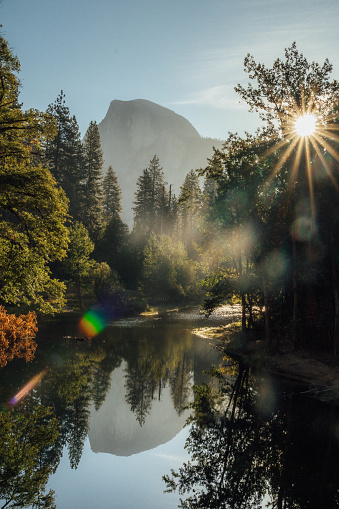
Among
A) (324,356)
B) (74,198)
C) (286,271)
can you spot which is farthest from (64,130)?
(324,356)

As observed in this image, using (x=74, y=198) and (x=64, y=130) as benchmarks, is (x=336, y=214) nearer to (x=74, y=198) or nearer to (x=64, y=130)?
(x=74, y=198)

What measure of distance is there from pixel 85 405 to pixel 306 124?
1644 cm

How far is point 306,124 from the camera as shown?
61.4ft

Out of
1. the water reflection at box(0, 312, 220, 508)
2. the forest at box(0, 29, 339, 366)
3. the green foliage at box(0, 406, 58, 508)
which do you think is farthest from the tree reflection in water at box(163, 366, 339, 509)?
the forest at box(0, 29, 339, 366)

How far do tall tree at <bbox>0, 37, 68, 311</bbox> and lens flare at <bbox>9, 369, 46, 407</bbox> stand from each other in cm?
318

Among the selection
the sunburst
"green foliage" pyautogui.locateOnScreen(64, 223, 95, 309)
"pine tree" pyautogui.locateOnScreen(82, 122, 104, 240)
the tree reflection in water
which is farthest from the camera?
"pine tree" pyautogui.locateOnScreen(82, 122, 104, 240)

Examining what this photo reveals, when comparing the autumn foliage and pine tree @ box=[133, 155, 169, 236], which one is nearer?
the autumn foliage

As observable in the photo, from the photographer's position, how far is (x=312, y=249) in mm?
19250

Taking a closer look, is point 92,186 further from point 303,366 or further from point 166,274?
point 303,366

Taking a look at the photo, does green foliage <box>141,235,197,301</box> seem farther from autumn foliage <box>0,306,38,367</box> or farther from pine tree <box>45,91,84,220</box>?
autumn foliage <box>0,306,38,367</box>

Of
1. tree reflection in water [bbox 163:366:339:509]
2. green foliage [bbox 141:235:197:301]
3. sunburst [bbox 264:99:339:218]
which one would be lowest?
tree reflection in water [bbox 163:366:339:509]

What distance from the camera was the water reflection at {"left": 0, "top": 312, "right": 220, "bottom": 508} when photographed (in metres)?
9.10

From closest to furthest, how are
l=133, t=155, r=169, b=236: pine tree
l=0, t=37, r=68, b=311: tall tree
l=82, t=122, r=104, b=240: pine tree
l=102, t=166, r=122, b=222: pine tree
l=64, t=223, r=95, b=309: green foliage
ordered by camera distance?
l=0, t=37, r=68, b=311: tall tree, l=64, t=223, r=95, b=309: green foliage, l=82, t=122, r=104, b=240: pine tree, l=102, t=166, r=122, b=222: pine tree, l=133, t=155, r=169, b=236: pine tree

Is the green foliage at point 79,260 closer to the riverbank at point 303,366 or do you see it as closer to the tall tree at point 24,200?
the riverbank at point 303,366
